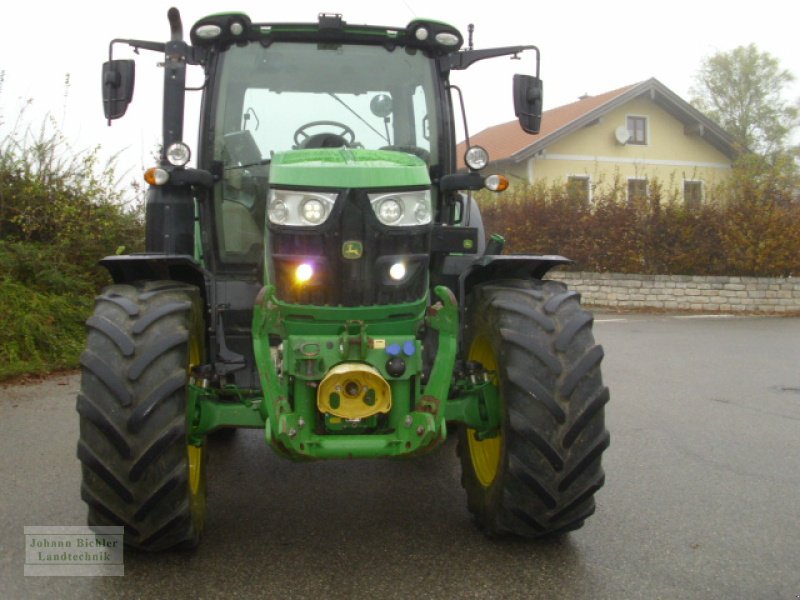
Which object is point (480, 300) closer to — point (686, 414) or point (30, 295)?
point (686, 414)

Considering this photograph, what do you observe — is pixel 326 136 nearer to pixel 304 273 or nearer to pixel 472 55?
pixel 472 55

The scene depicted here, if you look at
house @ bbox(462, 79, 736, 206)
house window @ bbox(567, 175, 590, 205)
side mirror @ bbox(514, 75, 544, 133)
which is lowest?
side mirror @ bbox(514, 75, 544, 133)

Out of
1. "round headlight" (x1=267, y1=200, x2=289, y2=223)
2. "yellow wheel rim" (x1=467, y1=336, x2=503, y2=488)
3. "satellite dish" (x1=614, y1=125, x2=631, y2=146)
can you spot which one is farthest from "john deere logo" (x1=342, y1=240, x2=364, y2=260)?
"satellite dish" (x1=614, y1=125, x2=631, y2=146)

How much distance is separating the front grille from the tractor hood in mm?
60

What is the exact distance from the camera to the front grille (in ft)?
10.7

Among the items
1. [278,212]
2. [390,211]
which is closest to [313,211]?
[278,212]

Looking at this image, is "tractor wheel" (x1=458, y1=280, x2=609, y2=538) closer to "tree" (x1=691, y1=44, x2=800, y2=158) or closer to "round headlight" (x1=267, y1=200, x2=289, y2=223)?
"round headlight" (x1=267, y1=200, x2=289, y2=223)

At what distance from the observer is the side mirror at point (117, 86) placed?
428 centimetres

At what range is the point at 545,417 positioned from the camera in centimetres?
336

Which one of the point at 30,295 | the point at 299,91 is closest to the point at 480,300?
the point at 299,91

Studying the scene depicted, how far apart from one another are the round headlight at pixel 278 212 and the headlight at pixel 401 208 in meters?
0.33

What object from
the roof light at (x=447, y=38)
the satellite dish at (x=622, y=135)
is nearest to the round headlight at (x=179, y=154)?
the roof light at (x=447, y=38)

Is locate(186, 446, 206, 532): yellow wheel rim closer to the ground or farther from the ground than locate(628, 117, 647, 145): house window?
closer to the ground

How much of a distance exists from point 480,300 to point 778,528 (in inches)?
70.7
